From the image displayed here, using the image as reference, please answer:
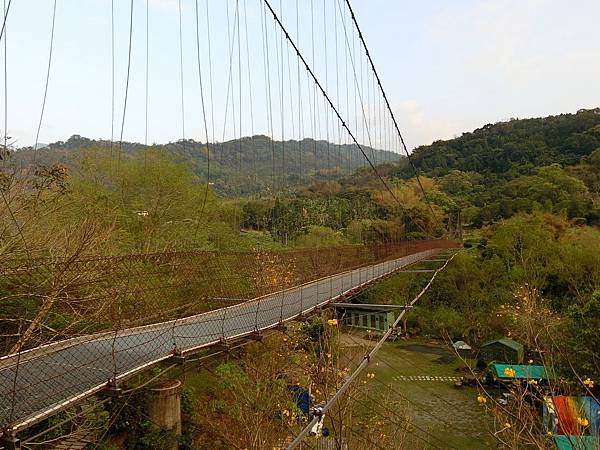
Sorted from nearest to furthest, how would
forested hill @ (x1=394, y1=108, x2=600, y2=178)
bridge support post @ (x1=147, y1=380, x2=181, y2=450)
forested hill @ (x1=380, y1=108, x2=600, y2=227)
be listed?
bridge support post @ (x1=147, y1=380, x2=181, y2=450) → forested hill @ (x1=380, y1=108, x2=600, y2=227) → forested hill @ (x1=394, y1=108, x2=600, y2=178)

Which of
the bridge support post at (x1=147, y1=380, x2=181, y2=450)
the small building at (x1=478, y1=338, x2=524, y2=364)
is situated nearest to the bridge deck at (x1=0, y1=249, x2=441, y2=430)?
the bridge support post at (x1=147, y1=380, x2=181, y2=450)

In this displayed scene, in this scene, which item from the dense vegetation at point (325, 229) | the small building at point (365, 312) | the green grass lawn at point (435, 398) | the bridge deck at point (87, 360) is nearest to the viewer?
the bridge deck at point (87, 360)

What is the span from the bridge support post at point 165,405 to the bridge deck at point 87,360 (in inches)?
60.1

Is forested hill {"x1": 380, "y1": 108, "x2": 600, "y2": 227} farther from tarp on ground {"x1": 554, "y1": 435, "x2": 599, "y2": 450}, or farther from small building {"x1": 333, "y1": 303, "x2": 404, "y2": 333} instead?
tarp on ground {"x1": 554, "y1": 435, "x2": 599, "y2": 450}

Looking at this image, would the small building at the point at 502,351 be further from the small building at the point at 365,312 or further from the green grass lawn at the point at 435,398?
the small building at the point at 365,312

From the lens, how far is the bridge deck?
7.24 ft

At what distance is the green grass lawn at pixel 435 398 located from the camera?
347 inches

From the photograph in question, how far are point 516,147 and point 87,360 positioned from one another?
35274mm

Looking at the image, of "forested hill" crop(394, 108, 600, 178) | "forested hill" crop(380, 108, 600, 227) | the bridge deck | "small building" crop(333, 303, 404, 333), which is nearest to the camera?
the bridge deck

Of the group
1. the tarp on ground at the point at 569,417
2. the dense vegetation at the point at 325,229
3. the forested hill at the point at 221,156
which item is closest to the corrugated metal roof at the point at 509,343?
the dense vegetation at the point at 325,229

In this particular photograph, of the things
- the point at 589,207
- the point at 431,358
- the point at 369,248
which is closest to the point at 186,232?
the point at 369,248

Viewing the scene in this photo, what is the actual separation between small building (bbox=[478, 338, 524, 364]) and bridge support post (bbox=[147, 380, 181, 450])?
28.4 ft

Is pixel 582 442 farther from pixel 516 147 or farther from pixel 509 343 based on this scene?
pixel 516 147

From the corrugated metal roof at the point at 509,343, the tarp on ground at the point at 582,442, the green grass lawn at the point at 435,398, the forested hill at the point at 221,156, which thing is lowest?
the green grass lawn at the point at 435,398
